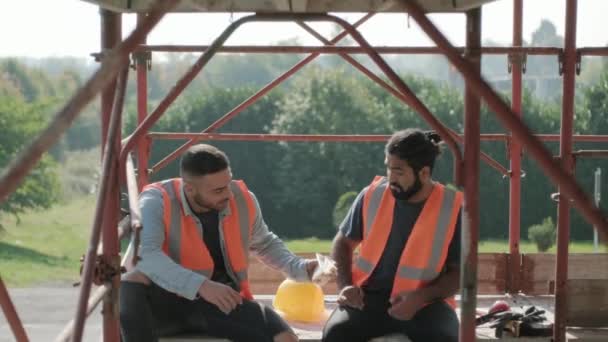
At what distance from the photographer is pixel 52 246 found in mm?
31828

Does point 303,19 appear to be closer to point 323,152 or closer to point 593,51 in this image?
point 593,51

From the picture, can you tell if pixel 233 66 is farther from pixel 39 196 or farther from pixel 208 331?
pixel 208 331

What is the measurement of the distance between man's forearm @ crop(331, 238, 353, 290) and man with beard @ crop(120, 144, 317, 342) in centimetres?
14

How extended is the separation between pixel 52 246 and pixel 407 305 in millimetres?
27697

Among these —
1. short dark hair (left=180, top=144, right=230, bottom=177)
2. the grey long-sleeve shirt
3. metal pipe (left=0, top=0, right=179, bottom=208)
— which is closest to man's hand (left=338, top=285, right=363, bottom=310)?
the grey long-sleeve shirt

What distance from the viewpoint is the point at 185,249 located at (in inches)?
211

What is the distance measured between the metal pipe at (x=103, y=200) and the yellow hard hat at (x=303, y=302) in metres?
1.77

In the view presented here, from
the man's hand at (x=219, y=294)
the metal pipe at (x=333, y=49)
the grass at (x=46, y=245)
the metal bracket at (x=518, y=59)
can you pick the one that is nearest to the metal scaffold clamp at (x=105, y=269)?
the man's hand at (x=219, y=294)

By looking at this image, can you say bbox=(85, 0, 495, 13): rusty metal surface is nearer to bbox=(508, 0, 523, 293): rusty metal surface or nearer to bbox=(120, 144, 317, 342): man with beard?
bbox=(120, 144, 317, 342): man with beard

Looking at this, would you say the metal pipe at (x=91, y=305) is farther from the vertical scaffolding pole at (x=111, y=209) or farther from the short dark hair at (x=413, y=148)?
the short dark hair at (x=413, y=148)

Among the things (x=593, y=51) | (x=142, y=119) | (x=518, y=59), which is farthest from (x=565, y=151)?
(x=142, y=119)

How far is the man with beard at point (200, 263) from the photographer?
514cm

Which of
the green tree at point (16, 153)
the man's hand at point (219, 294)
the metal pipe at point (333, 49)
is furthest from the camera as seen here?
the green tree at point (16, 153)

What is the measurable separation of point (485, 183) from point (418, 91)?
8047mm
